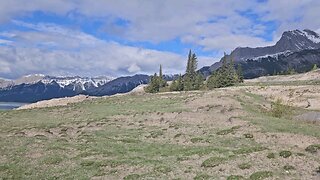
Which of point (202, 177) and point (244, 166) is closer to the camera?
point (202, 177)

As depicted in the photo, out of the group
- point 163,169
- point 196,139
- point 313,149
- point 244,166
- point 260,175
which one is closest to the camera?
point 260,175

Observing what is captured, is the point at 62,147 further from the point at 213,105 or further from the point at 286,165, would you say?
the point at 213,105

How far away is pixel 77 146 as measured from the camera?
39938mm

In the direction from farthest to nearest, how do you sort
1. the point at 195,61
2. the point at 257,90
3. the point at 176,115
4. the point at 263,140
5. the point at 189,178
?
the point at 195,61, the point at 257,90, the point at 176,115, the point at 263,140, the point at 189,178

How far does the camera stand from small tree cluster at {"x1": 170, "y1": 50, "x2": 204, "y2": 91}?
156 m

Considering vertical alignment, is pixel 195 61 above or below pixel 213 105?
above

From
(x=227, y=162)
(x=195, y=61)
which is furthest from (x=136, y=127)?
(x=195, y=61)

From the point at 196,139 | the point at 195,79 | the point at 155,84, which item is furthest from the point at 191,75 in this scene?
the point at 196,139

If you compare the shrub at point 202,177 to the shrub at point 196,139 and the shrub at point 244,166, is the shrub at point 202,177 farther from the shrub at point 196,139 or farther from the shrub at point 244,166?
the shrub at point 196,139

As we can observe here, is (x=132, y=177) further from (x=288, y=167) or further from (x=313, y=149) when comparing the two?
(x=313, y=149)

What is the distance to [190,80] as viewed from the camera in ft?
524

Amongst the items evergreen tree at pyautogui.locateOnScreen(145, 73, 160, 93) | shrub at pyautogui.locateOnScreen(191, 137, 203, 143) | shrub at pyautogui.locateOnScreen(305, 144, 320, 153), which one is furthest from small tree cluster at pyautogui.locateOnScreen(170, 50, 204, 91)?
shrub at pyautogui.locateOnScreen(305, 144, 320, 153)

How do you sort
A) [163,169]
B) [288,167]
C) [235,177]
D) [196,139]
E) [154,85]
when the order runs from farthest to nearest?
[154,85], [196,139], [163,169], [288,167], [235,177]

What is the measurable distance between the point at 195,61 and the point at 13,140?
13161 cm
